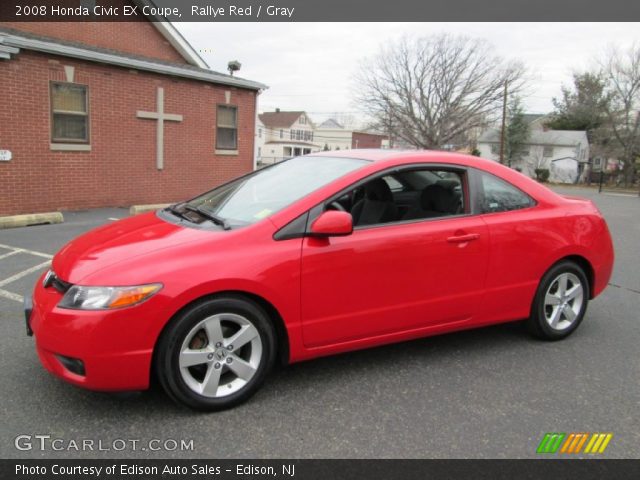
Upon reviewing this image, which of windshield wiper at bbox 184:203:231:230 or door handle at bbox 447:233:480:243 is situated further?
door handle at bbox 447:233:480:243

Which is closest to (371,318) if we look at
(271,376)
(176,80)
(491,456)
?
(271,376)

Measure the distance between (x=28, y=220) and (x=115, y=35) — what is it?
6.90 metres

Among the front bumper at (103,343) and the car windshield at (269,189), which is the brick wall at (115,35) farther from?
the front bumper at (103,343)

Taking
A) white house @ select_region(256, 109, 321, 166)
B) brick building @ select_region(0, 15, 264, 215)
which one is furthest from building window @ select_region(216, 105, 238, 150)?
white house @ select_region(256, 109, 321, 166)

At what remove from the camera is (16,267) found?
611 centimetres

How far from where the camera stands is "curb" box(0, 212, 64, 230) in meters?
8.98

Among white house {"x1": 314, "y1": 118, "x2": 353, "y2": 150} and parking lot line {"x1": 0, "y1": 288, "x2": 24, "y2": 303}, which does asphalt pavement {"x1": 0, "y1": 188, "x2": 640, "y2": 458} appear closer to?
parking lot line {"x1": 0, "y1": 288, "x2": 24, "y2": 303}

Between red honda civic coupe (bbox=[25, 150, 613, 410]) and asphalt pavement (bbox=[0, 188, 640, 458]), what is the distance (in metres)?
0.23

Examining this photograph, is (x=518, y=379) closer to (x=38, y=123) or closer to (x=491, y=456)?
(x=491, y=456)

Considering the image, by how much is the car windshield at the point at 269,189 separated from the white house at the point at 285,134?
6556 cm

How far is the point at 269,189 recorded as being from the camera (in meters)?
3.72

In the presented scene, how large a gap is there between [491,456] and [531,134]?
62.1 m
